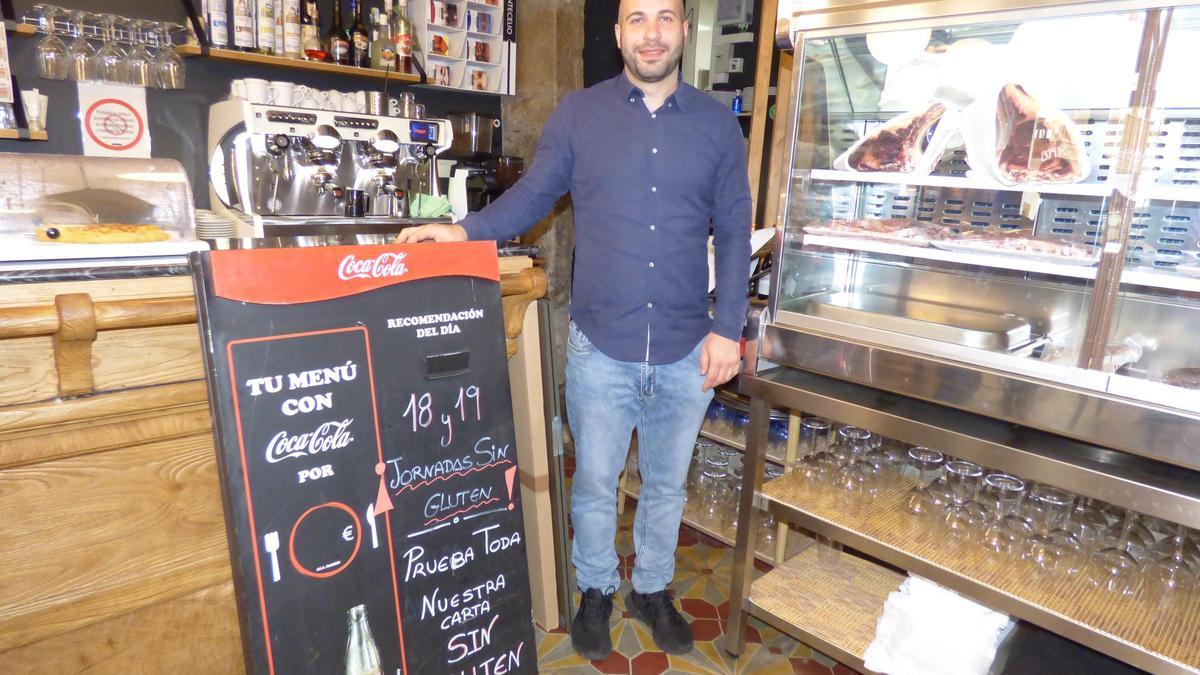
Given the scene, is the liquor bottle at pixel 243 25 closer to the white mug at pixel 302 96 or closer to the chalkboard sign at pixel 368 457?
the white mug at pixel 302 96

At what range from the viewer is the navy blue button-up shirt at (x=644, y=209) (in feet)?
6.32

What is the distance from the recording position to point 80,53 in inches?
111

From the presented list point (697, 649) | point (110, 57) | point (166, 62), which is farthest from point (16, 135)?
point (697, 649)

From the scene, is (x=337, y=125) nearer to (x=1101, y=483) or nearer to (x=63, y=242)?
(x=63, y=242)

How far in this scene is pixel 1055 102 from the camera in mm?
1689

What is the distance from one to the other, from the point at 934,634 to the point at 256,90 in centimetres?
311

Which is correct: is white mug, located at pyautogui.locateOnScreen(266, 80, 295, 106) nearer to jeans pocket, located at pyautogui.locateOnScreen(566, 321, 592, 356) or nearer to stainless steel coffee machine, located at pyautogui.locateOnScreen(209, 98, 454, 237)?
stainless steel coffee machine, located at pyautogui.locateOnScreen(209, 98, 454, 237)

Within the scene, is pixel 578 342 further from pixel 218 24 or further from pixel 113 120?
pixel 113 120

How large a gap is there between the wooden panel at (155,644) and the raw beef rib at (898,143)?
5.99 ft

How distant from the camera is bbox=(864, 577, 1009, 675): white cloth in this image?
178cm

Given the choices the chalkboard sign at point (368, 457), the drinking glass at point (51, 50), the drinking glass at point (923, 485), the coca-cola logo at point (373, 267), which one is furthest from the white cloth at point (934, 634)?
the drinking glass at point (51, 50)

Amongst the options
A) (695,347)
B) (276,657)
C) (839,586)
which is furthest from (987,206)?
(276,657)

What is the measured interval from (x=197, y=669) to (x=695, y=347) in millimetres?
1466

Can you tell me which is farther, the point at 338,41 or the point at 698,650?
the point at 338,41
